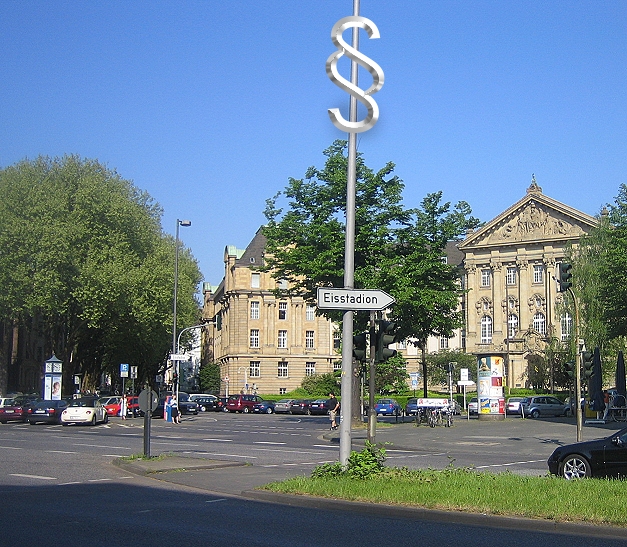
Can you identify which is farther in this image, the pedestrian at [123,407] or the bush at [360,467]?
the pedestrian at [123,407]

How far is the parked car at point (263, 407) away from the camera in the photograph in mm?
75000

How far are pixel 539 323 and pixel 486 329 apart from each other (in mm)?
6342

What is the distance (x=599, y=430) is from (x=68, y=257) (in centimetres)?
3390

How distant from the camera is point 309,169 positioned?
43906 millimetres

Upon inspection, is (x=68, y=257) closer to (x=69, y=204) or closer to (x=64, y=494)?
(x=69, y=204)

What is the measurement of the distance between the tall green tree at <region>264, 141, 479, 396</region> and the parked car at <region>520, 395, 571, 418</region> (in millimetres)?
15845

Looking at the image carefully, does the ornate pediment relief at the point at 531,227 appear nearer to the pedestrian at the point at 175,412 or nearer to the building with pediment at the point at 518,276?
the building with pediment at the point at 518,276

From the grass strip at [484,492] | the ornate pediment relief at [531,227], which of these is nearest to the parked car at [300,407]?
the ornate pediment relief at [531,227]

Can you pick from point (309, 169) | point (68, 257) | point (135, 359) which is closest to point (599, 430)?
point (309, 169)

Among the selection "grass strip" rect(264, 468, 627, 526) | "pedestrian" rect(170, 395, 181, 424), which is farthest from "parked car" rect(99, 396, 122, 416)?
"grass strip" rect(264, 468, 627, 526)

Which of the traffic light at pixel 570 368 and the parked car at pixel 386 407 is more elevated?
the traffic light at pixel 570 368

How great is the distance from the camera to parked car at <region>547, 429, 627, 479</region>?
1611 centimetres

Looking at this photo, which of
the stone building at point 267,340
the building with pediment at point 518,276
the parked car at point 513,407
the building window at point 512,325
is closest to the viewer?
the parked car at point 513,407

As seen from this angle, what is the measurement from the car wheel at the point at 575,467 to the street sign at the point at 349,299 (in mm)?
4810
